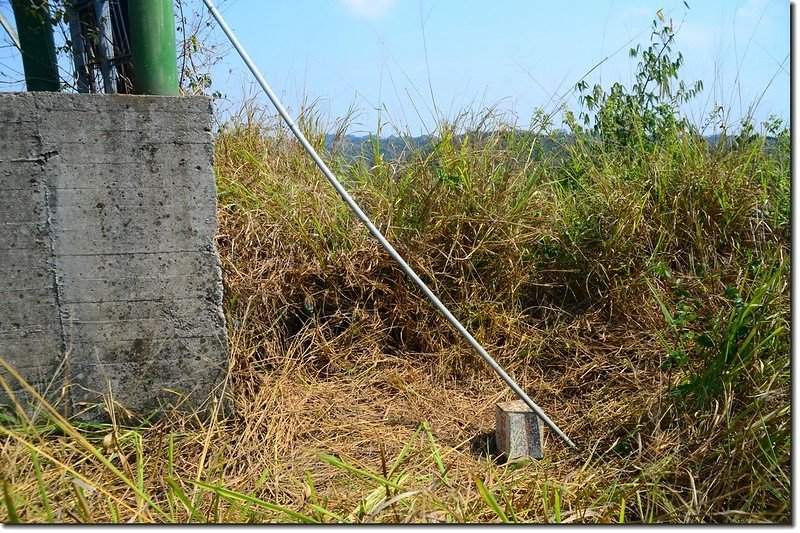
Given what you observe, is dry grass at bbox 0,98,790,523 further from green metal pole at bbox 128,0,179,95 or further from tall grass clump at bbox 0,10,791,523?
green metal pole at bbox 128,0,179,95

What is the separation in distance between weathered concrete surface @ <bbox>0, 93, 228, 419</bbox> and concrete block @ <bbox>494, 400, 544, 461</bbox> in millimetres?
1121

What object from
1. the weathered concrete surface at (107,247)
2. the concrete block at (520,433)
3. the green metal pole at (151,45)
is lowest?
the concrete block at (520,433)

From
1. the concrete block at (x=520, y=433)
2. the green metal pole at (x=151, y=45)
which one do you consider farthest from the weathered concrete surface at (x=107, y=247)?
the concrete block at (x=520, y=433)

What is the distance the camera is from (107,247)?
230 cm

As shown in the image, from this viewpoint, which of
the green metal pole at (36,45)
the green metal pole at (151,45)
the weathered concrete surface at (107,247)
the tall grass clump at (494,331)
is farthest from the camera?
the green metal pole at (36,45)

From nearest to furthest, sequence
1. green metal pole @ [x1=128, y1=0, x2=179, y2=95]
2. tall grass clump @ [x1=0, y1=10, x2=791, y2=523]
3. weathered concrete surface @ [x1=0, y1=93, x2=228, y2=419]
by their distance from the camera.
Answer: tall grass clump @ [x1=0, y1=10, x2=791, y2=523] < weathered concrete surface @ [x1=0, y1=93, x2=228, y2=419] < green metal pole @ [x1=128, y1=0, x2=179, y2=95]

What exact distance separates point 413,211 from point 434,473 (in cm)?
142

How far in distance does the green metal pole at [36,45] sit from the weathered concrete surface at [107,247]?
1.51 feet

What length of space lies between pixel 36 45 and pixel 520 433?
2.39 m

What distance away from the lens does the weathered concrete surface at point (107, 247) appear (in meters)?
2.23

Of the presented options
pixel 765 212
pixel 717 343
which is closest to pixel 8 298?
pixel 717 343

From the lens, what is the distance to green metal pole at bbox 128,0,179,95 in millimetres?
2340

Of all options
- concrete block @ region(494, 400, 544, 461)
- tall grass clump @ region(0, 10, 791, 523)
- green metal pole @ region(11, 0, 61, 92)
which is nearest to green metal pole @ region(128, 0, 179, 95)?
green metal pole @ region(11, 0, 61, 92)

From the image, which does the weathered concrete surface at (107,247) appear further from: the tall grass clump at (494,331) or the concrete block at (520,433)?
the concrete block at (520,433)
